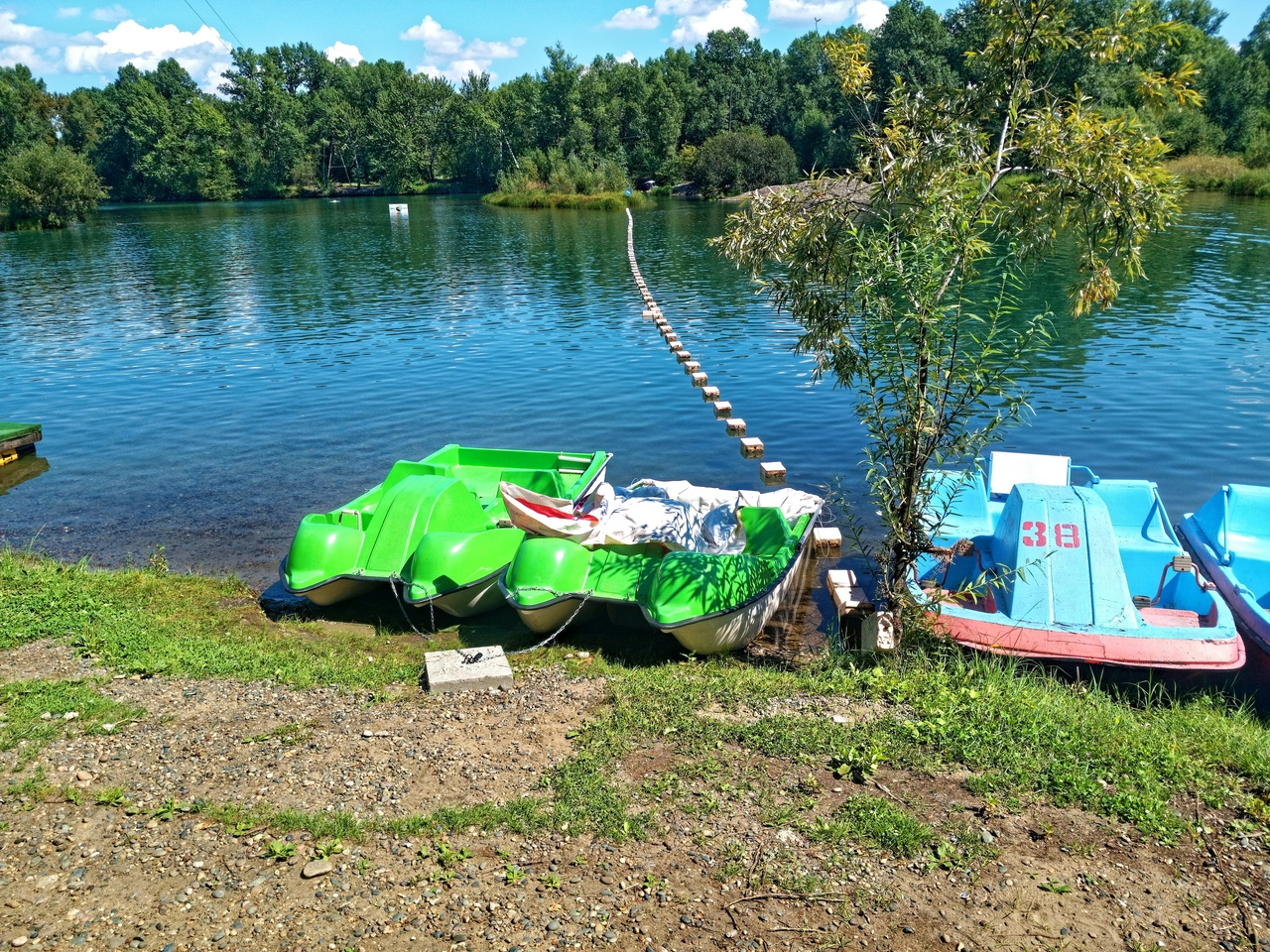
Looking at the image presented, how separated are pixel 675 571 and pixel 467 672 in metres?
2.18

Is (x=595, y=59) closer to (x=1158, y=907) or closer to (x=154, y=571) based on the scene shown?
(x=154, y=571)

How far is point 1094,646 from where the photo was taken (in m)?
8.00

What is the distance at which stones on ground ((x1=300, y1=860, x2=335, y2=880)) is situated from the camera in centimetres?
523

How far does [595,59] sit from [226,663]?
10669 centimetres

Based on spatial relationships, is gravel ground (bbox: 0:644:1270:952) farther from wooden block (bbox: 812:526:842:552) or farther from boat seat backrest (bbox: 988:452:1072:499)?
boat seat backrest (bbox: 988:452:1072:499)

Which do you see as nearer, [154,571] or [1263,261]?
[154,571]

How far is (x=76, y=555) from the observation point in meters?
12.5

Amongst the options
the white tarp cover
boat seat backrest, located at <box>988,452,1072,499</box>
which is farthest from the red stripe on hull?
boat seat backrest, located at <box>988,452,1072,499</box>

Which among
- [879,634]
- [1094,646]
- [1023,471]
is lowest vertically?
[1094,646]

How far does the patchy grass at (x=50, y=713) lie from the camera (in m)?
6.63

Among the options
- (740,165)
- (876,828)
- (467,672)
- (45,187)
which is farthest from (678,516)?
(45,187)

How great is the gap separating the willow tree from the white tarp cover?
256 centimetres

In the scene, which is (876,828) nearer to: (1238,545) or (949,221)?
(949,221)

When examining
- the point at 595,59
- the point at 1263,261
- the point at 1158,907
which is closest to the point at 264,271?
the point at 1263,261
